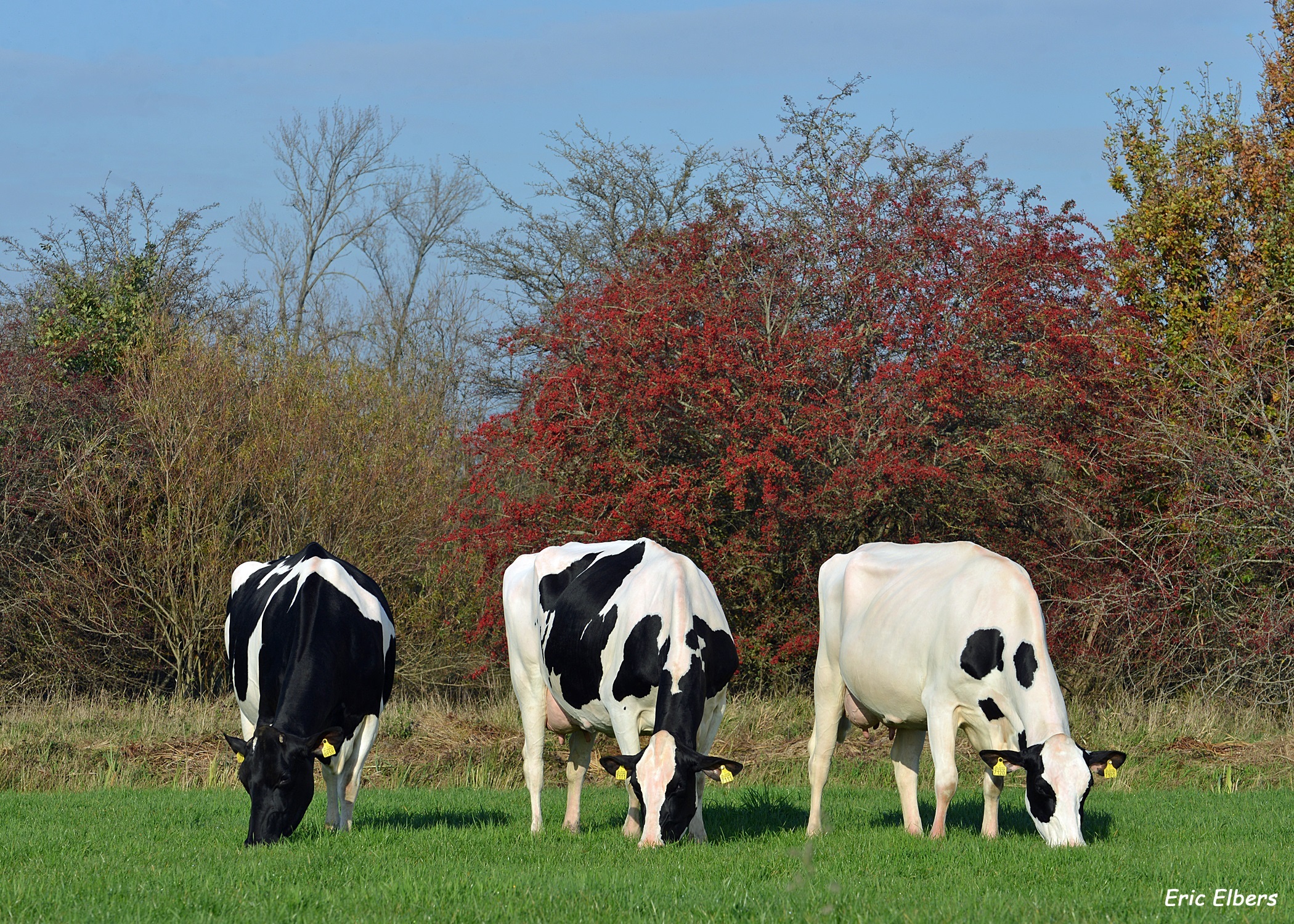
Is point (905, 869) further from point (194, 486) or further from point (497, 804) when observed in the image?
point (194, 486)

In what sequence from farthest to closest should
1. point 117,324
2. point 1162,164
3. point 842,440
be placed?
point 117,324
point 1162,164
point 842,440

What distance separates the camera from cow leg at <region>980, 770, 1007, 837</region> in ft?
30.4

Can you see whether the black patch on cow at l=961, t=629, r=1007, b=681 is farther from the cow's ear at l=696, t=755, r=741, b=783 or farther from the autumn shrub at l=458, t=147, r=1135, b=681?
the autumn shrub at l=458, t=147, r=1135, b=681

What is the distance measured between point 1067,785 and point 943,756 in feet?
3.11

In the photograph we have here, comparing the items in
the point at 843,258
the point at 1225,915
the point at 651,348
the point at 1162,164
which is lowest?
the point at 1225,915

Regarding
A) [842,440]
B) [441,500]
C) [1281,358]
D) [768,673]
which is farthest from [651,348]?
[1281,358]

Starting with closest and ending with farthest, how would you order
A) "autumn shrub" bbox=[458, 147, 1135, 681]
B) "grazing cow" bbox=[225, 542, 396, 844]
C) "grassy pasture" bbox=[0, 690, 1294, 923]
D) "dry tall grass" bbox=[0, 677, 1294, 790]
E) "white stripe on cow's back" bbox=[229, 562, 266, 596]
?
"grassy pasture" bbox=[0, 690, 1294, 923]
"grazing cow" bbox=[225, 542, 396, 844]
"white stripe on cow's back" bbox=[229, 562, 266, 596]
"dry tall grass" bbox=[0, 677, 1294, 790]
"autumn shrub" bbox=[458, 147, 1135, 681]

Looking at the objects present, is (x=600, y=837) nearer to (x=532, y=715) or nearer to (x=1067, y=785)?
(x=532, y=715)

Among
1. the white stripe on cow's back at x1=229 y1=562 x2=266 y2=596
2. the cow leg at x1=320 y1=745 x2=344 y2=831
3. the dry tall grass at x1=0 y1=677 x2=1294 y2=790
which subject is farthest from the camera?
the dry tall grass at x1=0 y1=677 x2=1294 y2=790

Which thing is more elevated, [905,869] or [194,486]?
[194,486]

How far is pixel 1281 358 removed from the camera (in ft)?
Result: 57.1

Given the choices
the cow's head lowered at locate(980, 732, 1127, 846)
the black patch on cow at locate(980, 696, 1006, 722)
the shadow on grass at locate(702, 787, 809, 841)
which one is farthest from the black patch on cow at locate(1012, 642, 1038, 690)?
the shadow on grass at locate(702, 787, 809, 841)

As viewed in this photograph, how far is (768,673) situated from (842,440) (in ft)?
11.6

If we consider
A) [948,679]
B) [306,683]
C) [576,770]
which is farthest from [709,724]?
[306,683]
